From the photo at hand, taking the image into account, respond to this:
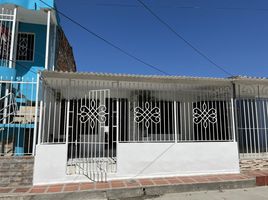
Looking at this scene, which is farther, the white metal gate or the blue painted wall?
the blue painted wall

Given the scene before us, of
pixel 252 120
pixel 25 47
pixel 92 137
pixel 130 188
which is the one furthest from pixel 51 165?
pixel 252 120

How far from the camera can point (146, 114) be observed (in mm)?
7250

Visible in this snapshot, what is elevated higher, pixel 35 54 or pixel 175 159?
pixel 35 54

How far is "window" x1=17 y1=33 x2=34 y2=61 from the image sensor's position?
10312mm

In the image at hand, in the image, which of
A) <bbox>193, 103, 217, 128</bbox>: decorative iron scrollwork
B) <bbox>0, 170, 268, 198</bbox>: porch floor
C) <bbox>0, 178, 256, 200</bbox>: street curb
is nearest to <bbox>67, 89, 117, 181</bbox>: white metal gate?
<bbox>0, 170, 268, 198</bbox>: porch floor

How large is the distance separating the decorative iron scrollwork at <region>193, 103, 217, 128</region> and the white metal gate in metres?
2.79

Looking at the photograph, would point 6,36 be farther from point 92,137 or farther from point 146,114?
point 146,114

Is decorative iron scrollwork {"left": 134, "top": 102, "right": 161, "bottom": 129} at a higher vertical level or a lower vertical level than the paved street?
higher

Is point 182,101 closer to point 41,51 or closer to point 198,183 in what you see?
point 198,183

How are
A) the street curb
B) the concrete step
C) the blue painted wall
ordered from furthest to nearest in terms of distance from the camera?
the blue painted wall
the concrete step
the street curb

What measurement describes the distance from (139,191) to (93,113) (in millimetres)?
2497

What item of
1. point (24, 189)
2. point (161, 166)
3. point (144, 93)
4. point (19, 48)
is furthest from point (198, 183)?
point (19, 48)

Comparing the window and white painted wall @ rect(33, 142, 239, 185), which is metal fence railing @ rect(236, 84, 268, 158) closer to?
white painted wall @ rect(33, 142, 239, 185)

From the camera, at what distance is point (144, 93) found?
7930 millimetres
